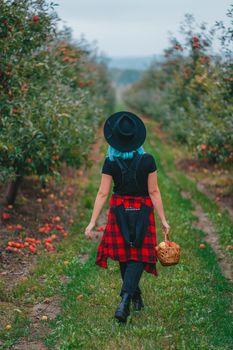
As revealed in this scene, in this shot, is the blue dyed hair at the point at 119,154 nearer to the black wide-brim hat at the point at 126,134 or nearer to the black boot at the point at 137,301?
the black wide-brim hat at the point at 126,134

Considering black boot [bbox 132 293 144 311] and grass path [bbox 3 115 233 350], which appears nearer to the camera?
grass path [bbox 3 115 233 350]

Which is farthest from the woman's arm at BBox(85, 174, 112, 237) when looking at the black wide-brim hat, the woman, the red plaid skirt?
the black wide-brim hat

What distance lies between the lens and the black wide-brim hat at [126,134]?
6043 millimetres

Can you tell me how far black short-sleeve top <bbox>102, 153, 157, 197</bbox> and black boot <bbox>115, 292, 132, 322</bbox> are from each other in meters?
1.05

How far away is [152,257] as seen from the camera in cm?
620

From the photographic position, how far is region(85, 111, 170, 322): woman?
239 inches

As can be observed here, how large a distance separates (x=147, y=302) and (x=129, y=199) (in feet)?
4.68

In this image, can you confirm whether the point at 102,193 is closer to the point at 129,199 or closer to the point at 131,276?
the point at 129,199

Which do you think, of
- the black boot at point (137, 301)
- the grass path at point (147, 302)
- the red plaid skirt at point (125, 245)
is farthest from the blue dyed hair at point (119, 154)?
the grass path at point (147, 302)

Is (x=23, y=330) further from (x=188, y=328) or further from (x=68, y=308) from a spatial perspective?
(x=188, y=328)

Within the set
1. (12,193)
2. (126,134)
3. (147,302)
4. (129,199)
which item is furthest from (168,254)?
(12,193)

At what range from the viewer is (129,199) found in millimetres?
6191

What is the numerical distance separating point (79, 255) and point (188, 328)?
367cm

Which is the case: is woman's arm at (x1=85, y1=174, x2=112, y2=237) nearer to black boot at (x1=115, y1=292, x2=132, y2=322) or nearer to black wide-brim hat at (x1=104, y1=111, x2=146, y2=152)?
black wide-brim hat at (x1=104, y1=111, x2=146, y2=152)
